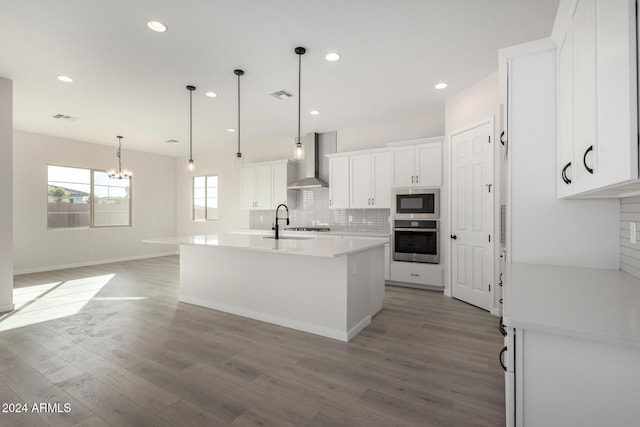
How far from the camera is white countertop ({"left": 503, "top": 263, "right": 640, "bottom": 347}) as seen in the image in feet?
3.02

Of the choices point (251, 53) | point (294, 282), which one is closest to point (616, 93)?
point (294, 282)

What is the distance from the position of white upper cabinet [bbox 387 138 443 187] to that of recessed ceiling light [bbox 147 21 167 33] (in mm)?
3557

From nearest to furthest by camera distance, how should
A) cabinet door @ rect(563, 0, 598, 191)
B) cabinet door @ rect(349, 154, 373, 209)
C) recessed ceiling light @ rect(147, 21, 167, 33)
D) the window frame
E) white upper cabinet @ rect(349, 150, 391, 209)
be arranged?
cabinet door @ rect(563, 0, 598, 191), recessed ceiling light @ rect(147, 21, 167, 33), white upper cabinet @ rect(349, 150, 391, 209), cabinet door @ rect(349, 154, 373, 209), the window frame

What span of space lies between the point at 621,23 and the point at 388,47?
2395mm

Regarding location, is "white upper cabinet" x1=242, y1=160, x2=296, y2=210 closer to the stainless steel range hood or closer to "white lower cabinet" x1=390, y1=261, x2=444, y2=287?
the stainless steel range hood

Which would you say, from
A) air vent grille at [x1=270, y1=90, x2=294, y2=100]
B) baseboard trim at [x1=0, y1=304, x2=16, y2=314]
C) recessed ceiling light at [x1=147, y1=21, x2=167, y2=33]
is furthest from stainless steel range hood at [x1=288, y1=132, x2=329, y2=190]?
baseboard trim at [x1=0, y1=304, x2=16, y2=314]

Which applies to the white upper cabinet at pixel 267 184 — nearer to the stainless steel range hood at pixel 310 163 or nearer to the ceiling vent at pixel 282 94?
the stainless steel range hood at pixel 310 163

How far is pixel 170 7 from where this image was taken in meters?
2.44

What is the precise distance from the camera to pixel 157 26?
2682 millimetres

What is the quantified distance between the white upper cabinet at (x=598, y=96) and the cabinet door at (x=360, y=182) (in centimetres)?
374

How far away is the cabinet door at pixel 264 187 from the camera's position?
6.74m

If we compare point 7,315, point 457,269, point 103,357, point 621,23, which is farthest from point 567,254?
point 7,315

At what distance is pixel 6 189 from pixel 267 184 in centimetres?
406

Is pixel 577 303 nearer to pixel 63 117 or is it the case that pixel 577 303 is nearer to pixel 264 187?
pixel 264 187
